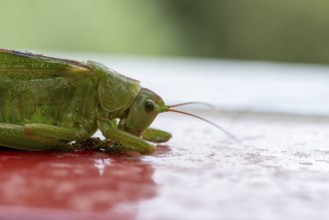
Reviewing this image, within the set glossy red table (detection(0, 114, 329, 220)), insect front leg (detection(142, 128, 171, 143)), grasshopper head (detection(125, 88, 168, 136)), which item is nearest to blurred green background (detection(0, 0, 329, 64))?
insect front leg (detection(142, 128, 171, 143))

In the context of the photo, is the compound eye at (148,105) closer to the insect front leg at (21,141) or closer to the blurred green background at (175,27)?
the insect front leg at (21,141)

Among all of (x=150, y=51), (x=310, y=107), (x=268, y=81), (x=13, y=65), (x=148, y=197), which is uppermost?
(x=150, y=51)

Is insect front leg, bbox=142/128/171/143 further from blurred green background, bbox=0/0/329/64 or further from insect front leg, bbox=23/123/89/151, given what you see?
blurred green background, bbox=0/0/329/64

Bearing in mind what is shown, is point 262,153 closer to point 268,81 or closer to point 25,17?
point 268,81

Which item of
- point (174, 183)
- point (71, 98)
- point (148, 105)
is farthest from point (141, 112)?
point (174, 183)

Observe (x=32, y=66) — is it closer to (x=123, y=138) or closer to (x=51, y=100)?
(x=51, y=100)

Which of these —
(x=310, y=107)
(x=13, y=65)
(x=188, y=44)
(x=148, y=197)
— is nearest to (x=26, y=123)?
(x=13, y=65)

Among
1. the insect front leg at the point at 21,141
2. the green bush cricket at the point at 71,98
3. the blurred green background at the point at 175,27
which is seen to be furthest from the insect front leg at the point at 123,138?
the blurred green background at the point at 175,27
